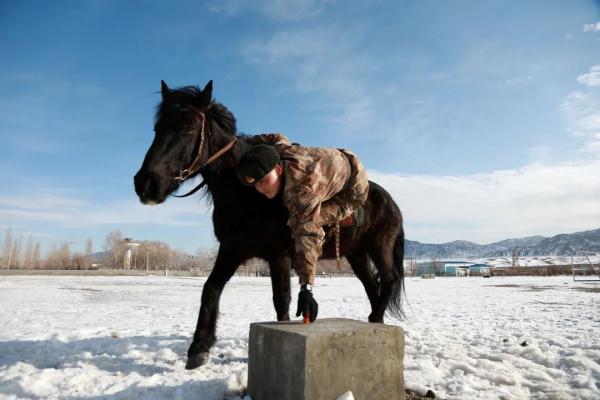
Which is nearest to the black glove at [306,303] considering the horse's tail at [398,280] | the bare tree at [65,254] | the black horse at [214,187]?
the black horse at [214,187]

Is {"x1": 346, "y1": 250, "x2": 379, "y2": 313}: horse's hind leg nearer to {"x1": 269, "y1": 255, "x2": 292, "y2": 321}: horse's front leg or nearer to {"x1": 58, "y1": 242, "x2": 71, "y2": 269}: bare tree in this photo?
{"x1": 269, "y1": 255, "x2": 292, "y2": 321}: horse's front leg

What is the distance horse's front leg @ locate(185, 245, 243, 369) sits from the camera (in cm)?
332

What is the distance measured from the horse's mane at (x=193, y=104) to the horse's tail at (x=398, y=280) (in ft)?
7.39

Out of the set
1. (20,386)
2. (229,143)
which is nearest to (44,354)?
(20,386)

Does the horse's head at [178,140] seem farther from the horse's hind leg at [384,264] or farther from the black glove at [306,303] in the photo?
the horse's hind leg at [384,264]

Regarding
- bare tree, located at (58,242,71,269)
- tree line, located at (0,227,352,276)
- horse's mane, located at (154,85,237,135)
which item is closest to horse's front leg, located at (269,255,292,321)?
horse's mane, located at (154,85,237,135)

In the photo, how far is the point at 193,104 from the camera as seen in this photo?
3.27 meters

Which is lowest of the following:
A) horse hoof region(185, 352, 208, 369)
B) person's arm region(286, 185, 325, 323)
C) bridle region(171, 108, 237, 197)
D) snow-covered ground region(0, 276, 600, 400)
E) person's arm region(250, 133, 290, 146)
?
snow-covered ground region(0, 276, 600, 400)

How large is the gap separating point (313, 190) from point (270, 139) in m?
0.90

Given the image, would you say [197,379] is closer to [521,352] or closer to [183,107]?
[183,107]

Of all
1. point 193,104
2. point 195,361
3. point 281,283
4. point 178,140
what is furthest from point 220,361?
point 193,104

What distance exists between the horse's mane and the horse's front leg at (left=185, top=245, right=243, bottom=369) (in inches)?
42.5

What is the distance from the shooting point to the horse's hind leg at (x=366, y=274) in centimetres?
458

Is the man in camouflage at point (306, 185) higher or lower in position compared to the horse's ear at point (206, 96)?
lower
